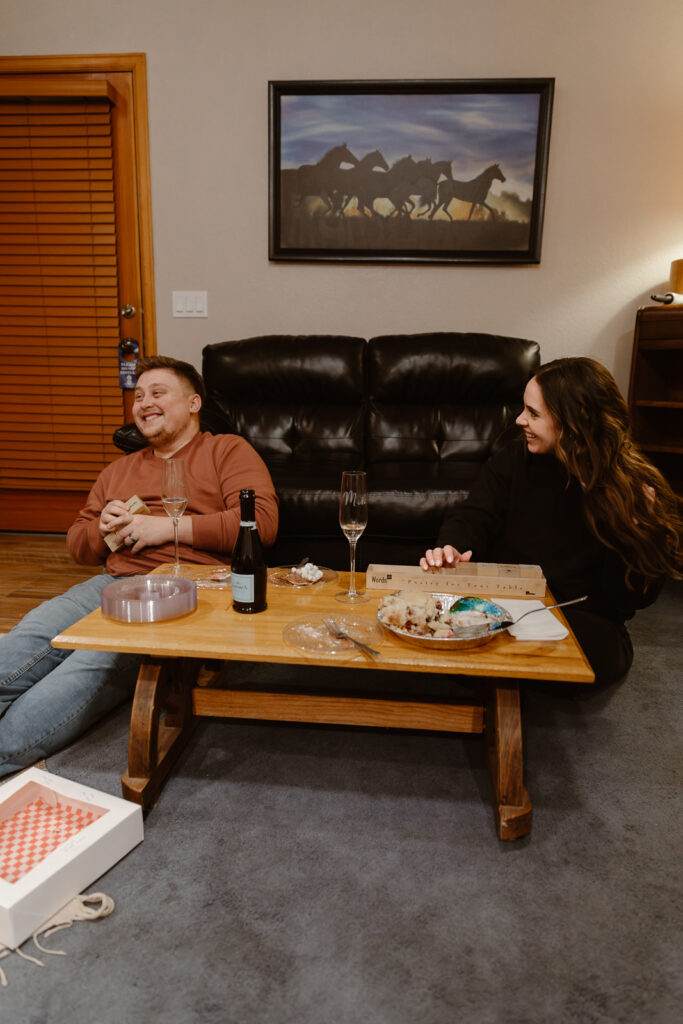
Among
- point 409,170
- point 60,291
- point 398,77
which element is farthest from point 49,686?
point 398,77

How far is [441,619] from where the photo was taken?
1258 mm

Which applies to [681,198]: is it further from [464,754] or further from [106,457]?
[106,457]

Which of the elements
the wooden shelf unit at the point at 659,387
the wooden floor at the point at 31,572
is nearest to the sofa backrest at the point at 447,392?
the wooden shelf unit at the point at 659,387

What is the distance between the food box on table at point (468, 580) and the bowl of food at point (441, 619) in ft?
0.22

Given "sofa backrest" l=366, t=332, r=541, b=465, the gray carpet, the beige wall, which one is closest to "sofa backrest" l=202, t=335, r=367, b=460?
"sofa backrest" l=366, t=332, r=541, b=465

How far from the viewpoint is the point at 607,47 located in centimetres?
301

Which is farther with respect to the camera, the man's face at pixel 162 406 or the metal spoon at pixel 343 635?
the man's face at pixel 162 406

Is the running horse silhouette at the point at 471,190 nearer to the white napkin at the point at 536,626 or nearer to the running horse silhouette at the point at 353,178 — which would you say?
the running horse silhouette at the point at 353,178

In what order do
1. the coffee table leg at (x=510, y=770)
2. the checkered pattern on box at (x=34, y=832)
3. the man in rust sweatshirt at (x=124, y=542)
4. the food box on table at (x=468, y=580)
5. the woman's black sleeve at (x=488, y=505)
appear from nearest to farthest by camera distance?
the checkered pattern on box at (x=34, y=832) → the coffee table leg at (x=510, y=770) → the food box on table at (x=468, y=580) → the man in rust sweatshirt at (x=124, y=542) → the woman's black sleeve at (x=488, y=505)

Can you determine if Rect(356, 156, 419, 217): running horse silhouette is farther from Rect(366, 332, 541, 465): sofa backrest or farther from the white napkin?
the white napkin

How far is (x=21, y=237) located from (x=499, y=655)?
11.1 feet

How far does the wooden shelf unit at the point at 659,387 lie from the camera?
2873mm

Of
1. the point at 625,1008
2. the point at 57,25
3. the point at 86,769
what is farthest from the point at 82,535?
the point at 57,25

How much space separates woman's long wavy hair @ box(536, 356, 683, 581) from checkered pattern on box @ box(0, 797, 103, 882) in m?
1.27
